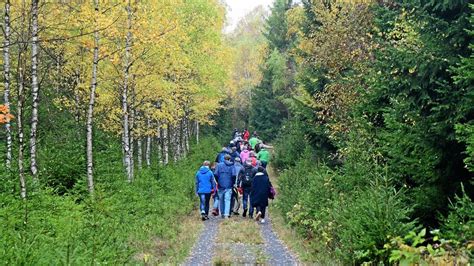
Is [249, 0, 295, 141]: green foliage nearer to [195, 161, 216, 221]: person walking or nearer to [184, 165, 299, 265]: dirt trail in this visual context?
[195, 161, 216, 221]: person walking

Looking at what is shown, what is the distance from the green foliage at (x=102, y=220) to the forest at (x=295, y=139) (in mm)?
48

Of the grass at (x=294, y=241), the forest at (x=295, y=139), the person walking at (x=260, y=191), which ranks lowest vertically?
the grass at (x=294, y=241)

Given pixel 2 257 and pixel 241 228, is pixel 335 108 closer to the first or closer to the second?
pixel 241 228

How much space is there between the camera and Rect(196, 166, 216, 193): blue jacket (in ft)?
51.2

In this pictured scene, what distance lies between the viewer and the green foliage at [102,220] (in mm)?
6695

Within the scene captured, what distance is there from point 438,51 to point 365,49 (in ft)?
24.2

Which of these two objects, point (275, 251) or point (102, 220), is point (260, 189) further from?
point (102, 220)

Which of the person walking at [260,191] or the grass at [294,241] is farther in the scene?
the person walking at [260,191]

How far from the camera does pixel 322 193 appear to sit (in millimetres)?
12969

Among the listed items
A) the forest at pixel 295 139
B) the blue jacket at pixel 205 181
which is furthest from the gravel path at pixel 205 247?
the blue jacket at pixel 205 181

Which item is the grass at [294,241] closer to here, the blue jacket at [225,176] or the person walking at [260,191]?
the person walking at [260,191]

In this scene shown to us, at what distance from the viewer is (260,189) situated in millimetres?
15203

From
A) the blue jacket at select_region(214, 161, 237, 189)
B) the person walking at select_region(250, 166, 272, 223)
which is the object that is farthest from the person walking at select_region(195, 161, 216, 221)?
the person walking at select_region(250, 166, 272, 223)

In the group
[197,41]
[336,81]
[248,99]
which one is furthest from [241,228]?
[248,99]
